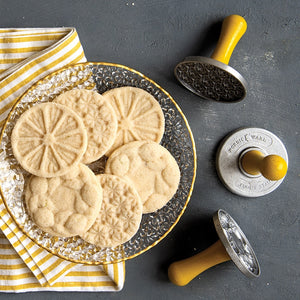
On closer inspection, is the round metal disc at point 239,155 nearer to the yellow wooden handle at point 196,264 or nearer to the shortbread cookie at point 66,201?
the yellow wooden handle at point 196,264

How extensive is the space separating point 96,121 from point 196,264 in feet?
1.52

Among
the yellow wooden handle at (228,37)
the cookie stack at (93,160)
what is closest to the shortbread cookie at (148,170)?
the cookie stack at (93,160)

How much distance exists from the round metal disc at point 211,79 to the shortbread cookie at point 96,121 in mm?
219

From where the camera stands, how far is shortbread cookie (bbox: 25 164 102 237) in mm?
847

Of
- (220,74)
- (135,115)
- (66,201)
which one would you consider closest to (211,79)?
(220,74)

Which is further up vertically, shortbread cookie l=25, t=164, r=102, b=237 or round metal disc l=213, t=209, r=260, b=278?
shortbread cookie l=25, t=164, r=102, b=237

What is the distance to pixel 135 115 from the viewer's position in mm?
900

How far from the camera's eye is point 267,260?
42.3 inches

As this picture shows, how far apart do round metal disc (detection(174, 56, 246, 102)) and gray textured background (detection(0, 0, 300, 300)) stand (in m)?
0.04

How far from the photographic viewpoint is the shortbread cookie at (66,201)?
0.85 m

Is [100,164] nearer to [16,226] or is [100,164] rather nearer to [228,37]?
[16,226]

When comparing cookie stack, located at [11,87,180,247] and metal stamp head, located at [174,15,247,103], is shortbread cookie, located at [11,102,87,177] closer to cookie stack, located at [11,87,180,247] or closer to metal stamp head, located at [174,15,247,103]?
cookie stack, located at [11,87,180,247]

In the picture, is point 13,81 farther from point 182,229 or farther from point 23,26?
point 182,229

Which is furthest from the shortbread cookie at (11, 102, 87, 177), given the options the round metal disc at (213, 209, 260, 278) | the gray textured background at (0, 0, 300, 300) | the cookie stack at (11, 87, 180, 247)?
the round metal disc at (213, 209, 260, 278)
